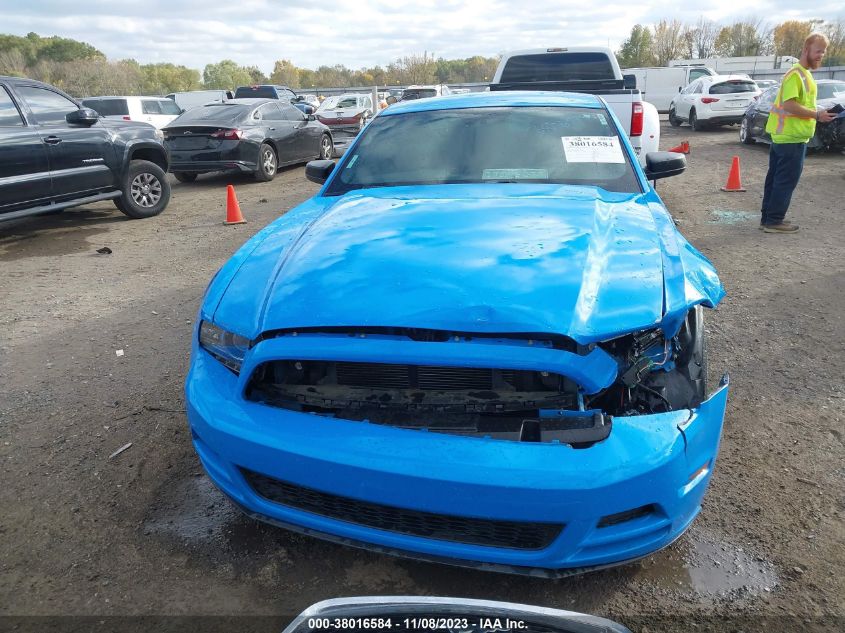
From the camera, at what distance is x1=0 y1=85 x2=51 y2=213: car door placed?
6.71 meters

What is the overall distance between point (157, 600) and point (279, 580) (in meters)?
0.42

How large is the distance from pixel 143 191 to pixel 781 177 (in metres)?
8.09

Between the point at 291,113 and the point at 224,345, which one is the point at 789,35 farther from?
the point at 224,345

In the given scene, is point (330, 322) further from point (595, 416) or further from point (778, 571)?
point (778, 571)

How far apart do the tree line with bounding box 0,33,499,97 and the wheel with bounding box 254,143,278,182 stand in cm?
4323

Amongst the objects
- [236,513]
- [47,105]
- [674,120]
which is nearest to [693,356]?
[236,513]

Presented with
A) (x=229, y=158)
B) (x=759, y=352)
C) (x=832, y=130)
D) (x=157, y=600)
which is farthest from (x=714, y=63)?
(x=157, y=600)

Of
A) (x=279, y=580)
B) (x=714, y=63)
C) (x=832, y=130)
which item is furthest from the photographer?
(x=714, y=63)

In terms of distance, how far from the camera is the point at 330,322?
6.89 feet

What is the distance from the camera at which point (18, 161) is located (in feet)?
22.4

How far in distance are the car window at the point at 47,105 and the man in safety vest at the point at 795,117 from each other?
8.04m

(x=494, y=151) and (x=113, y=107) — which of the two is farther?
(x=113, y=107)

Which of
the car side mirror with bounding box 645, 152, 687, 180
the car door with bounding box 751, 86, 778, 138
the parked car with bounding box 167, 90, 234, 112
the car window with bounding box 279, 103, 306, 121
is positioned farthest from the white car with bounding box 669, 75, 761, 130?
the parked car with bounding box 167, 90, 234, 112

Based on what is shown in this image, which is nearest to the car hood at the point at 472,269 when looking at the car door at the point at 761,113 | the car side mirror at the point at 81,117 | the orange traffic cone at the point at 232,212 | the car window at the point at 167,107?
the orange traffic cone at the point at 232,212
